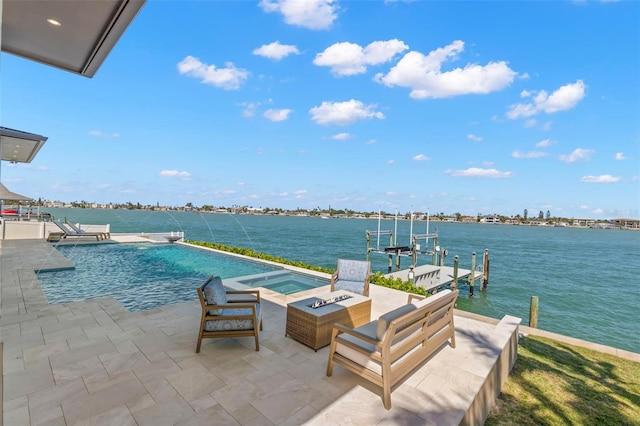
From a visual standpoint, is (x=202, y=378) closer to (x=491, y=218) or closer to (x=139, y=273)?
(x=139, y=273)

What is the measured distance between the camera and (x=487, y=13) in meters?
10.5

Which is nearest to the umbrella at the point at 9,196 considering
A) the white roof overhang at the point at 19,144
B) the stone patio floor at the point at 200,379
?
the white roof overhang at the point at 19,144

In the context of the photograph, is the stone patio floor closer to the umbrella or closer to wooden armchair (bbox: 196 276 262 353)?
wooden armchair (bbox: 196 276 262 353)

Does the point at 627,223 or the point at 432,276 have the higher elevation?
the point at 627,223

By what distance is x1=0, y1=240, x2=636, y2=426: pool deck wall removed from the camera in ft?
8.87

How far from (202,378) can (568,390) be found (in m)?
4.17

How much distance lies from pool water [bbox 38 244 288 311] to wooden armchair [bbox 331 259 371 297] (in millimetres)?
3098

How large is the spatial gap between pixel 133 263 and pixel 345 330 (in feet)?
33.8

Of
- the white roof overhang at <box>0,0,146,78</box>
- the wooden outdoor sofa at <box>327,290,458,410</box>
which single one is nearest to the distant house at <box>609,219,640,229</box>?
the wooden outdoor sofa at <box>327,290,458,410</box>

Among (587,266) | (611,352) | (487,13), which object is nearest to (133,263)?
(611,352)

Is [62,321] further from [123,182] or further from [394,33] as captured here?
[123,182]

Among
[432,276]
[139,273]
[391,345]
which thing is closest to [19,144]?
[139,273]

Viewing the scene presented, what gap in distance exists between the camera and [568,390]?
3.46m

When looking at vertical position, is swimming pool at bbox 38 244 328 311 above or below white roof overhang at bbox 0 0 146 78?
below
